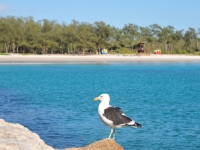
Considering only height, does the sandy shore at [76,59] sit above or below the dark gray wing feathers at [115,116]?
below

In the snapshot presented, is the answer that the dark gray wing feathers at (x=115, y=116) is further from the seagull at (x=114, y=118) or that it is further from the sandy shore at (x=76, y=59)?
the sandy shore at (x=76, y=59)

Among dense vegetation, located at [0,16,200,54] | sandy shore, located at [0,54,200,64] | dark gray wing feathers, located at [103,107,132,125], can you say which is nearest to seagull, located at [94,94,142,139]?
dark gray wing feathers, located at [103,107,132,125]

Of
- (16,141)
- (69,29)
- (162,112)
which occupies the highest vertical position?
(69,29)

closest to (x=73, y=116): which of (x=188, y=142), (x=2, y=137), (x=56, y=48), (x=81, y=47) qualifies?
(x=188, y=142)

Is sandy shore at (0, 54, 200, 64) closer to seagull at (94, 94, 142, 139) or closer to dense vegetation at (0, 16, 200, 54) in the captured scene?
dense vegetation at (0, 16, 200, 54)

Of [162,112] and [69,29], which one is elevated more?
[69,29]

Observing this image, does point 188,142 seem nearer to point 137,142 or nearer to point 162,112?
point 137,142

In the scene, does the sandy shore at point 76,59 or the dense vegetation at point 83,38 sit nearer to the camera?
the sandy shore at point 76,59

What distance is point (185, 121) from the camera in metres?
16.3

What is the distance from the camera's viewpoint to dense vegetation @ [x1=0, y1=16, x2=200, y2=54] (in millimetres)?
85875

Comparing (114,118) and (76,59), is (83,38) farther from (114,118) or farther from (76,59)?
(114,118)

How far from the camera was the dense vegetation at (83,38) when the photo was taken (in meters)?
85.9

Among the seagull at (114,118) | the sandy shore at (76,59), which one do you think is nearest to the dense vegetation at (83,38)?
the sandy shore at (76,59)

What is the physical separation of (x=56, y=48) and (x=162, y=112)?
81512 mm
